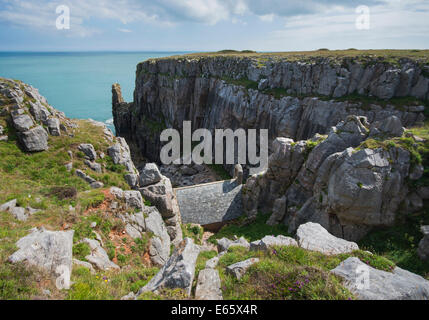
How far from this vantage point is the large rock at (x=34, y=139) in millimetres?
20688

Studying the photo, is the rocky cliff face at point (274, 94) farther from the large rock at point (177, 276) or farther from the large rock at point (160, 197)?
the large rock at point (177, 276)

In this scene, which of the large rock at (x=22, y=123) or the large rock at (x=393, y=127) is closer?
the large rock at (x=393, y=127)

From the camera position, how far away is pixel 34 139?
21016 mm

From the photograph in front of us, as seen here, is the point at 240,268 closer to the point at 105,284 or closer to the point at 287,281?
the point at 287,281

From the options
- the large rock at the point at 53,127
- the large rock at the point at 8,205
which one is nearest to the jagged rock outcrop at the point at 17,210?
the large rock at the point at 8,205

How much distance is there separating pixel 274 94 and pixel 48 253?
38086 millimetres

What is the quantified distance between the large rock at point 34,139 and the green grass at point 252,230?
1846cm

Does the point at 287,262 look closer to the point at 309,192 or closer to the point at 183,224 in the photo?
the point at 309,192

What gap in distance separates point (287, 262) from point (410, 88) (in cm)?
2992

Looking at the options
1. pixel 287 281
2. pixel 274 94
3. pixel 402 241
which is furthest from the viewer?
pixel 274 94

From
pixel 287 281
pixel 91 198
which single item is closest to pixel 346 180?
pixel 287 281

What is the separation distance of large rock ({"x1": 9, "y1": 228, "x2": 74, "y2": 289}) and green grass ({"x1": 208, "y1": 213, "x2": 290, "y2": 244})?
52.0 ft

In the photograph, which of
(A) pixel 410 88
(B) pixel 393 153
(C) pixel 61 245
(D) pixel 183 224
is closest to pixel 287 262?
(C) pixel 61 245
